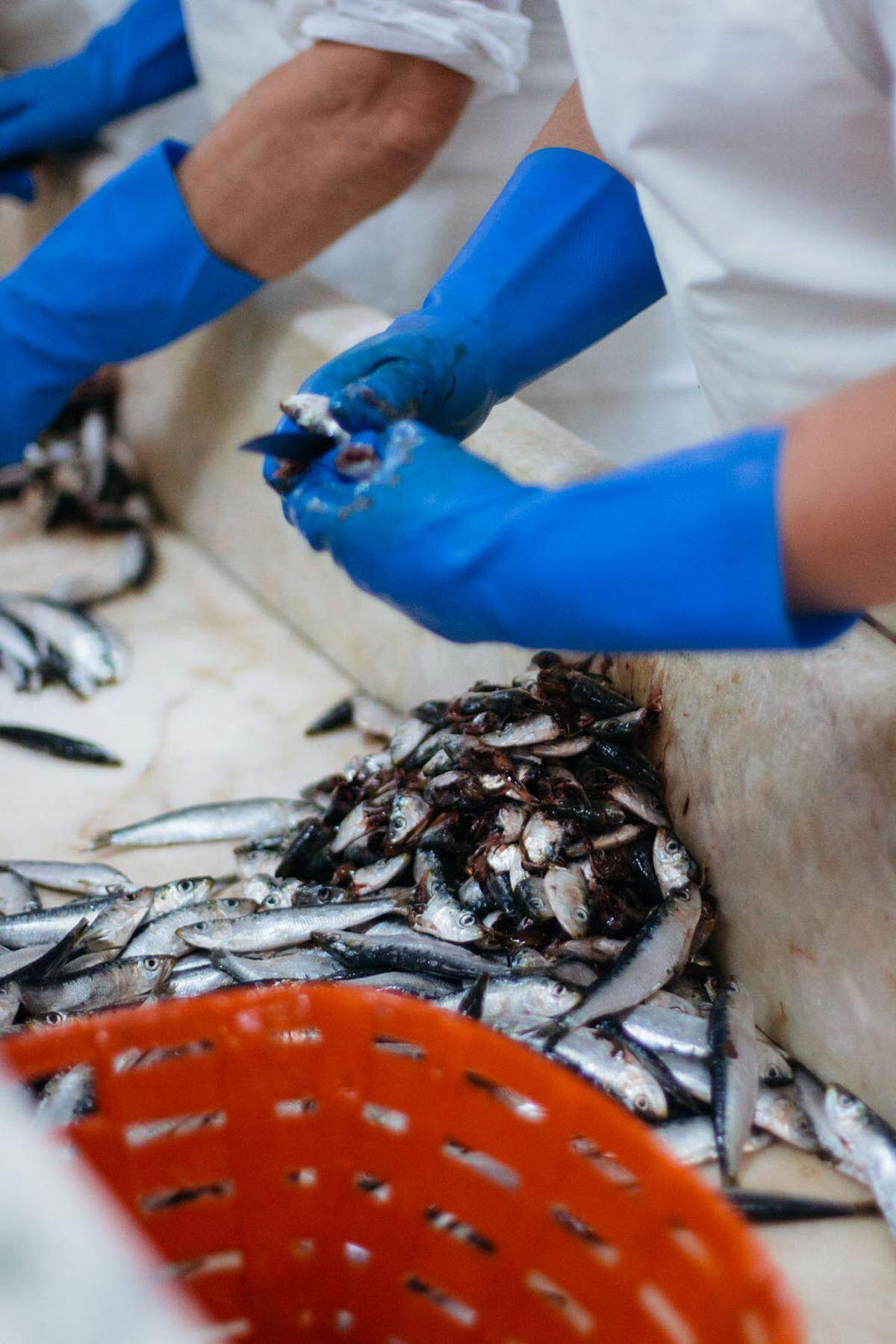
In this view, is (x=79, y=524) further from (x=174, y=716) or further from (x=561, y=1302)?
(x=561, y=1302)

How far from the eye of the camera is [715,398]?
1358 mm

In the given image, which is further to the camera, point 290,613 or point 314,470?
point 290,613

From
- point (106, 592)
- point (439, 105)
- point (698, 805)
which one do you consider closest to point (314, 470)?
point (698, 805)

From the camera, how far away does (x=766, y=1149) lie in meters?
1.30

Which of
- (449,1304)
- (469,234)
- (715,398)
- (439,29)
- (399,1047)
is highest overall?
(439,29)

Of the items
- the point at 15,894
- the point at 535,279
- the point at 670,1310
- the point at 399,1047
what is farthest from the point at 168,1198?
the point at 535,279

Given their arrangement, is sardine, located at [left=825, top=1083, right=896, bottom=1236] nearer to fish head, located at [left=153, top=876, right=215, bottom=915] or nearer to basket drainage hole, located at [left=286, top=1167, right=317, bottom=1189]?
basket drainage hole, located at [left=286, top=1167, right=317, bottom=1189]

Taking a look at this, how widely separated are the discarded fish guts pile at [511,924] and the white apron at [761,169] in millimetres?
590

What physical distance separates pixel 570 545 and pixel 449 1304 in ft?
2.20

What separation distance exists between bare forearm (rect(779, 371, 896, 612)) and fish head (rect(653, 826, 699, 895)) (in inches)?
26.9

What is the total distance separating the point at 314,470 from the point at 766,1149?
95cm

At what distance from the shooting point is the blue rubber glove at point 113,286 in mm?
2154

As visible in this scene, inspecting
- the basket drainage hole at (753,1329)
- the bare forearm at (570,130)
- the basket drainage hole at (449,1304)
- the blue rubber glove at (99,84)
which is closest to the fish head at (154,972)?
the basket drainage hole at (449,1304)

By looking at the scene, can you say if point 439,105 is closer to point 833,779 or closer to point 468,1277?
point 833,779
